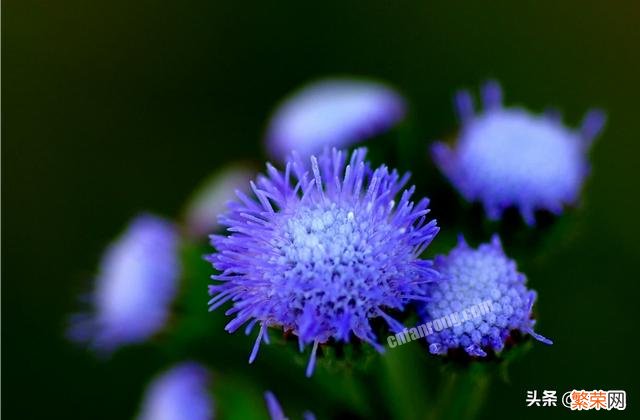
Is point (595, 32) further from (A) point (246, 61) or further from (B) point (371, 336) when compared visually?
(B) point (371, 336)

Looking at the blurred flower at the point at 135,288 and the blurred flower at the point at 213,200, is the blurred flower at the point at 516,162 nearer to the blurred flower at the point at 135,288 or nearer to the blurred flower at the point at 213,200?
the blurred flower at the point at 213,200

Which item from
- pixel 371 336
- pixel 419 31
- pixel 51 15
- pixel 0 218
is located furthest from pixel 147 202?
pixel 371 336

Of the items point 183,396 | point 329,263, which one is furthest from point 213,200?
point 329,263

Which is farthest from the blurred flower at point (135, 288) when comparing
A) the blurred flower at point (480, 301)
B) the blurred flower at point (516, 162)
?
the blurred flower at point (480, 301)

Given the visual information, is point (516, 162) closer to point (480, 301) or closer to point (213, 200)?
point (480, 301)

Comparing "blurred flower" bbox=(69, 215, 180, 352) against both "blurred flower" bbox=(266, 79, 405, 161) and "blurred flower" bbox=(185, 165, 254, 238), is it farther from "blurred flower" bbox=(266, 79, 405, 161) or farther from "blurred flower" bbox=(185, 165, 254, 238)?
"blurred flower" bbox=(266, 79, 405, 161)
